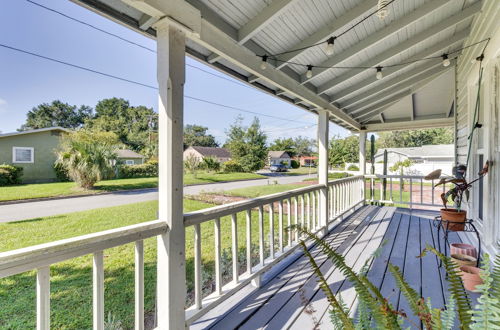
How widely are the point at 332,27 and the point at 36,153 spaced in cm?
295


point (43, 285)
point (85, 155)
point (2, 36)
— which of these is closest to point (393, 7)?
point (43, 285)

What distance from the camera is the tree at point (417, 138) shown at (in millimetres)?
25134

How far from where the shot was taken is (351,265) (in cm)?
271

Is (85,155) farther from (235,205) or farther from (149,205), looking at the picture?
(235,205)

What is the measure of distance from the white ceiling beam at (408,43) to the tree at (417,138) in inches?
1014

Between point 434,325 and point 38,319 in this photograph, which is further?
point 38,319

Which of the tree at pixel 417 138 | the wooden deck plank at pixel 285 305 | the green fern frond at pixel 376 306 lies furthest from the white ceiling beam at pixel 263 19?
the tree at pixel 417 138

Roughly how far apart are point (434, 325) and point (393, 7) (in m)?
2.58

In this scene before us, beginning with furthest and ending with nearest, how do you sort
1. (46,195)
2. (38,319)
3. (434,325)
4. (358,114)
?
(358,114)
(46,195)
(38,319)
(434,325)

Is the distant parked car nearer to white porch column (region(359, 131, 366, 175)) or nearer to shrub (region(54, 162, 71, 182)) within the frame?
white porch column (region(359, 131, 366, 175))

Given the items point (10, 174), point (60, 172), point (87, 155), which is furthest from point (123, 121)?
point (10, 174)

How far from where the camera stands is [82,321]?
204cm

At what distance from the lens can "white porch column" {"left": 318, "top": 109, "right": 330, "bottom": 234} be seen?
12.5ft

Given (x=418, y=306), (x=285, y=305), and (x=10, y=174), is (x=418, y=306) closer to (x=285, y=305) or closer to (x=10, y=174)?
(x=285, y=305)
